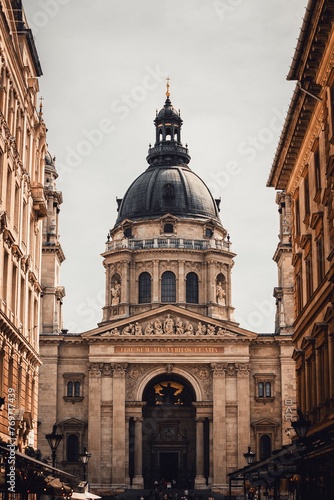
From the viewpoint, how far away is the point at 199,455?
8644 cm

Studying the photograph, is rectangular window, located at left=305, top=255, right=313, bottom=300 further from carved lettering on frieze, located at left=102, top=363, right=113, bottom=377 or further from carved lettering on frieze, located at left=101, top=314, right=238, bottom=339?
carved lettering on frieze, located at left=102, top=363, right=113, bottom=377

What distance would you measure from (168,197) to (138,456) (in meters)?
30.8

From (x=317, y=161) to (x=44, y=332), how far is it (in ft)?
191

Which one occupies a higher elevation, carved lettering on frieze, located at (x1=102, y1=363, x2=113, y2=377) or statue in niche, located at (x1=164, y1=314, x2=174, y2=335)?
statue in niche, located at (x1=164, y1=314, x2=174, y2=335)

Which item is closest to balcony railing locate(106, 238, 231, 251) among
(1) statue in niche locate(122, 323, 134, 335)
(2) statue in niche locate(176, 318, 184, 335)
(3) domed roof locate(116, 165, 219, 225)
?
(3) domed roof locate(116, 165, 219, 225)

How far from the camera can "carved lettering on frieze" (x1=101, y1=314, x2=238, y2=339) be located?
8825 cm

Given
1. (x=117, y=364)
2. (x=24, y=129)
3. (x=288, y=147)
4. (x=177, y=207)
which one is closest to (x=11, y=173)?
(x=24, y=129)

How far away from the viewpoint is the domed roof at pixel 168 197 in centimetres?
10456

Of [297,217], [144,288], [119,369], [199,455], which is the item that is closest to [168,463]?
[199,455]

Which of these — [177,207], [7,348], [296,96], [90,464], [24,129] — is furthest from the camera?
[177,207]

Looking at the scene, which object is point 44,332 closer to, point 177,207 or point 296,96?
point 177,207

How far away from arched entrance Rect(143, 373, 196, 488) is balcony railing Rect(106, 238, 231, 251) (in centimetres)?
1557

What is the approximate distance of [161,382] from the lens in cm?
9200

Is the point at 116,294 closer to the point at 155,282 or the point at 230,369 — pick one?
the point at 155,282
